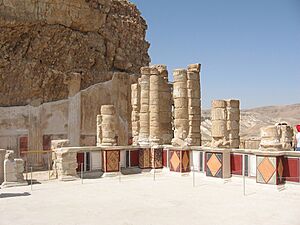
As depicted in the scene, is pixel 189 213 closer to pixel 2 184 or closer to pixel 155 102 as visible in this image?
pixel 2 184

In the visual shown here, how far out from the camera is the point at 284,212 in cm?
933

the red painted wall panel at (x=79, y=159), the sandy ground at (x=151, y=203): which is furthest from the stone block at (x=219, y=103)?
the red painted wall panel at (x=79, y=159)

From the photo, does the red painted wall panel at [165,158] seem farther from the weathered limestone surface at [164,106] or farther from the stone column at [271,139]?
the stone column at [271,139]

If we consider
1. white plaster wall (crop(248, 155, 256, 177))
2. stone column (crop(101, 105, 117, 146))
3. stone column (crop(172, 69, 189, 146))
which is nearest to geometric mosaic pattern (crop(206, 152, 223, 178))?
white plaster wall (crop(248, 155, 256, 177))

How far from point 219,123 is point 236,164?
71.1 inches

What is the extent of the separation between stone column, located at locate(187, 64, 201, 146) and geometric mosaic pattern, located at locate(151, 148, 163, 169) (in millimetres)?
1753

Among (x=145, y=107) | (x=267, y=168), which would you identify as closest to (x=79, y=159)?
(x=145, y=107)

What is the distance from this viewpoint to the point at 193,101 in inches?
682

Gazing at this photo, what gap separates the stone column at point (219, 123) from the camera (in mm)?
14751

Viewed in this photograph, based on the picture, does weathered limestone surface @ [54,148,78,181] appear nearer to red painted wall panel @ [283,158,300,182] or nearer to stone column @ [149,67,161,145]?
stone column @ [149,67,161,145]

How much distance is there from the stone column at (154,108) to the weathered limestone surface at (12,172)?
6582 mm

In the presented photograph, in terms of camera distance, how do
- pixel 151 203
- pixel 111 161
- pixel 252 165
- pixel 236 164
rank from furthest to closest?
1. pixel 111 161
2. pixel 236 164
3. pixel 252 165
4. pixel 151 203

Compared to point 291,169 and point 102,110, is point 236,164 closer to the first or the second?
point 291,169

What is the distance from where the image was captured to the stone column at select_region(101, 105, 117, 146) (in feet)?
56.2
